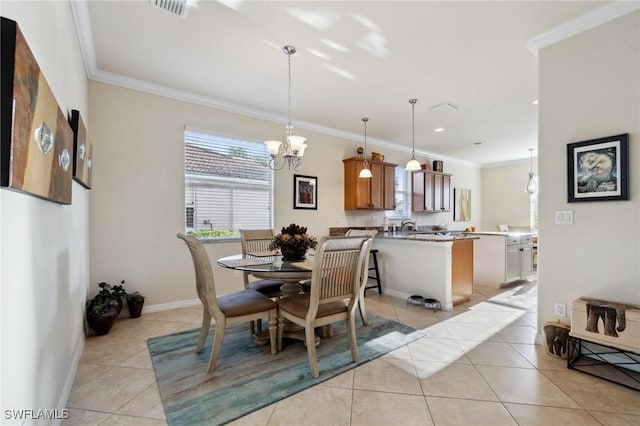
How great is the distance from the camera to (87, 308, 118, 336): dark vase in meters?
2.69

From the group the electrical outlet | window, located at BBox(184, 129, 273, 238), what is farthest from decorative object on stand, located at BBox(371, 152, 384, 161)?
the electrical outlet

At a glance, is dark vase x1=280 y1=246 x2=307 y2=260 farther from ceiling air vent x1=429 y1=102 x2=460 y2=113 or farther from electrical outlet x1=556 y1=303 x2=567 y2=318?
ceiling air vent x1=429 y1=102 x2=460 y2=113

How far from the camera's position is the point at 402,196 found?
256 inches

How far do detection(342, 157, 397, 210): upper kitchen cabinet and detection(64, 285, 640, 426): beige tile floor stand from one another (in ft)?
9.34

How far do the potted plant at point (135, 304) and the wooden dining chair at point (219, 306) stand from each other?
1269 millimetres

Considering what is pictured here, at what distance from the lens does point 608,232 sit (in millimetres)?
2188

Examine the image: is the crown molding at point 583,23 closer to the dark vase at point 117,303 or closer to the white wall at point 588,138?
the white wall at point 588,138

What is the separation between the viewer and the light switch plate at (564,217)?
2.37 meters

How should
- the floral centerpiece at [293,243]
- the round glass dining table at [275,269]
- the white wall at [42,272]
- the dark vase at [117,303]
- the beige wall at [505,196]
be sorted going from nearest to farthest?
1. the white wall at [42,272]
2. the round glass dining table at [275,269]
3. the floral centerpiece at [293,243]
4. the dark vase at [117,303]
5. the beige wall at [505,196]

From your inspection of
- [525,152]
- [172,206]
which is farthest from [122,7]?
[525,152]

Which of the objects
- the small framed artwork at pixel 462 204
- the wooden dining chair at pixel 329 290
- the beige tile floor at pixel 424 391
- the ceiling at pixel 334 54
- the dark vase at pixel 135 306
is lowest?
the beige tile floor at pixel 424 391

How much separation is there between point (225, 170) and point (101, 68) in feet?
5.47

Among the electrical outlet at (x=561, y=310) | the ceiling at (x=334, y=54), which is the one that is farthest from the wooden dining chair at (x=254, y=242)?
the electrical outlet at (x=561, y=310)

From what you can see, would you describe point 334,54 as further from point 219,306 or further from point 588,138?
point 219,306
